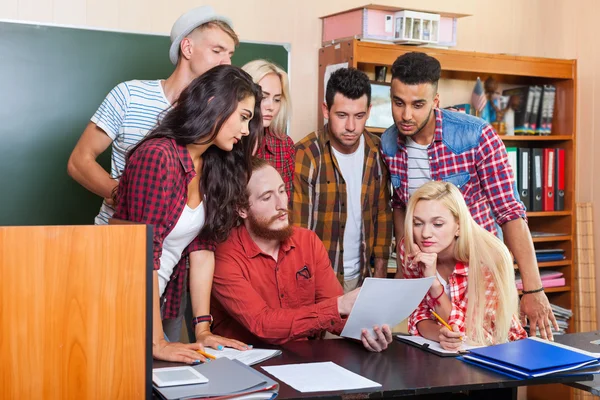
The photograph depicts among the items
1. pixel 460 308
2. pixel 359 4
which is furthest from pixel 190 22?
pixel 359 4

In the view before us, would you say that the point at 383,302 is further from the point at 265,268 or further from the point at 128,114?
the point at 128,114

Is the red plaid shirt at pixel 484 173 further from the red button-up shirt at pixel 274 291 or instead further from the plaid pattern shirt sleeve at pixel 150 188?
the plaid pattern shirt sleeve at pixel 150 188

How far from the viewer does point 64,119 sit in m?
3.29

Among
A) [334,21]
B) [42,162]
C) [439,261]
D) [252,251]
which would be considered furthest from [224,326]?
[334,21]

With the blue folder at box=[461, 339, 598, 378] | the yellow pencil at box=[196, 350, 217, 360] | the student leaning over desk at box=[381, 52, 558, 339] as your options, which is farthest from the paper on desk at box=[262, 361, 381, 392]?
the student leaning over desk at box=[381, 52, 558, 339]

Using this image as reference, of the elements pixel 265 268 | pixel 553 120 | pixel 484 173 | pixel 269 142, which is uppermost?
pixel 553 120

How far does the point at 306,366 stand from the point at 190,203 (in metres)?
0.60

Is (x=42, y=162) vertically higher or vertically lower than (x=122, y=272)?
higher

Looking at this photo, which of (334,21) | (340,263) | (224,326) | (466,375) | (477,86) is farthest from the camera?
(477,86)

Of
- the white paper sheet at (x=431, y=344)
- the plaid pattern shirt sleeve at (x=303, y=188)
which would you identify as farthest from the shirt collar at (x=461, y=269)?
the plaid pattern shirt sleeve at (x=303, y=188)

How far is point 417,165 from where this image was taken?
9.71 feet

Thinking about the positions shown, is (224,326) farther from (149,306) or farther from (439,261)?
(149,306)

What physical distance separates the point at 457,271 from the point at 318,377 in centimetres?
78

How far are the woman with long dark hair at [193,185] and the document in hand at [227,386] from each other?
0.55 feet
